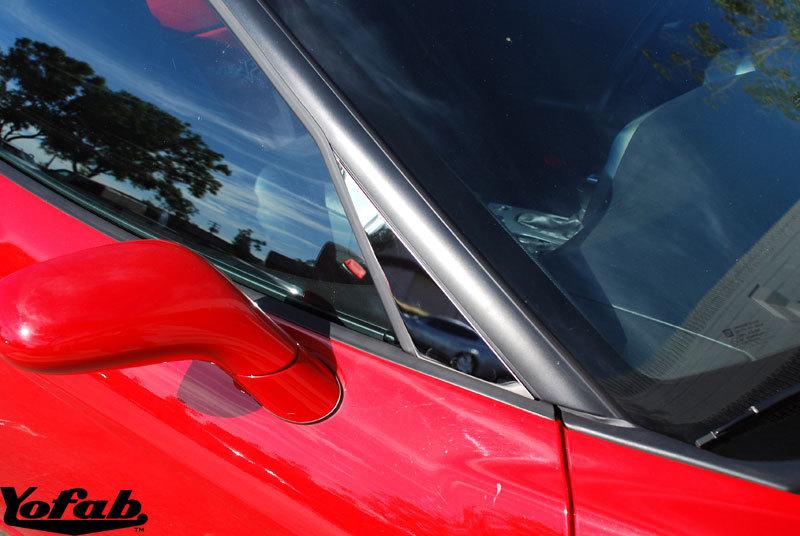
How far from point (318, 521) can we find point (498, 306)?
401mm

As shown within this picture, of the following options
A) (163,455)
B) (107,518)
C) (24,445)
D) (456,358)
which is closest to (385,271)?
(456,358)

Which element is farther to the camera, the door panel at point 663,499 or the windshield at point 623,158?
the windshield at point 623,158

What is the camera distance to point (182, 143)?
132 centimetres

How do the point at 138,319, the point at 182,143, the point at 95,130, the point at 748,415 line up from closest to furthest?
the point at 138,319
the point at 748,415
the point at 182,143
the point at 95,130

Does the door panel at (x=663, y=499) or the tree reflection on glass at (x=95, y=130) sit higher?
the tree reflection on glass at (x=95, y=130)

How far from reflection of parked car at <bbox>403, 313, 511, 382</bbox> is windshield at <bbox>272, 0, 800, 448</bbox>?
0.10 meters

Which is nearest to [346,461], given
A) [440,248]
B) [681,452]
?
[440,248]

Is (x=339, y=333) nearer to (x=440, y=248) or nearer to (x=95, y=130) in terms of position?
(x=440, y=248)

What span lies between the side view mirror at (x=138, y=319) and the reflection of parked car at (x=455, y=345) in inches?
7.1

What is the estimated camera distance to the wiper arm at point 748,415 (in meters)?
1.02

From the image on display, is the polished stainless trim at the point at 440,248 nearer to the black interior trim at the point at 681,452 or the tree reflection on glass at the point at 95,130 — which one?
the black interior trim at the point at 681,452

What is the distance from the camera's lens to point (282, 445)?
44.6 inches

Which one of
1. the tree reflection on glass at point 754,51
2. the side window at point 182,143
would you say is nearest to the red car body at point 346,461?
the side window at point 182,143

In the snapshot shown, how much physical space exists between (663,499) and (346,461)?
0.43m
